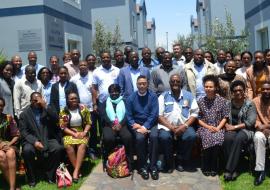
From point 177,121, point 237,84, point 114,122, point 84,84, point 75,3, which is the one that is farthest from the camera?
point 75,3

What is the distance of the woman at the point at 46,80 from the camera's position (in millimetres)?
7672

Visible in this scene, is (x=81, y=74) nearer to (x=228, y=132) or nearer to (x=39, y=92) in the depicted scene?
(x=39, y=92)

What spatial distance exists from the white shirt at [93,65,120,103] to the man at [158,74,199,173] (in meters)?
1.13

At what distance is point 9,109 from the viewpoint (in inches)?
294

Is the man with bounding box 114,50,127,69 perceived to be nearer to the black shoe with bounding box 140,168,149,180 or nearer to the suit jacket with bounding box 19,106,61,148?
the suit jacket with bounding box 19,106,61,148

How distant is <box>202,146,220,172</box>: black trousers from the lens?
271 inches

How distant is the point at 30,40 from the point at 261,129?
815 centimetres

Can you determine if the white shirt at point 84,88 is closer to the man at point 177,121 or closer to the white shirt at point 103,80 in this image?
the white shirt at point 103,80

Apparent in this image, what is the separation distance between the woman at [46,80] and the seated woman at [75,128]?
2.04ft

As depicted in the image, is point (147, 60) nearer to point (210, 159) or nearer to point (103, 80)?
point (103, 80)

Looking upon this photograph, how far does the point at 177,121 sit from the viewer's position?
7.25 m

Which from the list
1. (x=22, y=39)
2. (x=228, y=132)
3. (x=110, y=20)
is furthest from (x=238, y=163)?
(x=110, y=20)

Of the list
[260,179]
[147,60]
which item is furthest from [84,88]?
[260,179]

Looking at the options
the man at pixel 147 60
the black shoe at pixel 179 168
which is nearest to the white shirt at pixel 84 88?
the man at pixel 147 60
